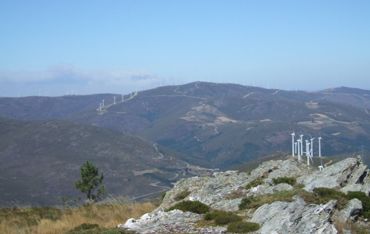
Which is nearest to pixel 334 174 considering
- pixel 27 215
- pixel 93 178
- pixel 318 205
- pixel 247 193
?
pixel 247 193

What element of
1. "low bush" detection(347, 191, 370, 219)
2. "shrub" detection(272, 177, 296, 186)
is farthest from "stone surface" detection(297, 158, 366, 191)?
"low bush" detection(347, 191, 370, 219)

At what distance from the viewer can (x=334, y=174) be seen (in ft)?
92.6

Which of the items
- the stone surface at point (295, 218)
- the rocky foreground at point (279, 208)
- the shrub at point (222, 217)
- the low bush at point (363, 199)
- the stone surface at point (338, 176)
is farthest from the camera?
the stone surface at point (338, 176)

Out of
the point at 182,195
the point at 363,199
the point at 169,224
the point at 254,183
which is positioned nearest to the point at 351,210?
the point at 363,199

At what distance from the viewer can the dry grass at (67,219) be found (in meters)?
22.9

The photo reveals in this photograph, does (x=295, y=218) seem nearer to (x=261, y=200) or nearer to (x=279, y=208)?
(x=279, y=208)

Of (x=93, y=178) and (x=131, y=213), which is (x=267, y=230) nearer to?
(x=131, y=213)

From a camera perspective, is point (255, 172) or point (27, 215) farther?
point (255, 172)

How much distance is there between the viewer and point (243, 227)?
19.1 metres

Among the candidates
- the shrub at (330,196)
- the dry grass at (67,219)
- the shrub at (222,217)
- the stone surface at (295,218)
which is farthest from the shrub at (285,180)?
the stone surface at (295,218)

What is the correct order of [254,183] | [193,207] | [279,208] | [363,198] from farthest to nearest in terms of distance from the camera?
1. [254,183]
2. [193,207]
3. [363,198]
4. [279,208]

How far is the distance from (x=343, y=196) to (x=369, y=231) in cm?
417

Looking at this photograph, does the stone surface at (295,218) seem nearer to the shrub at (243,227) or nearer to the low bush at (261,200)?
the shrub at (243,227)

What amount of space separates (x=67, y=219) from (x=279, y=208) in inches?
470
